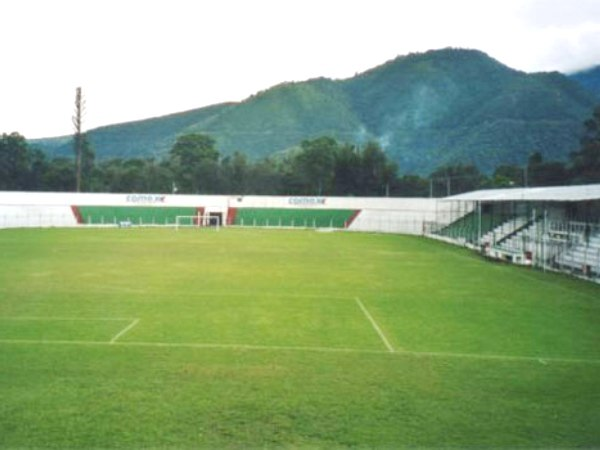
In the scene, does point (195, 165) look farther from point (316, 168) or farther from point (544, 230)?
point (544, 230)

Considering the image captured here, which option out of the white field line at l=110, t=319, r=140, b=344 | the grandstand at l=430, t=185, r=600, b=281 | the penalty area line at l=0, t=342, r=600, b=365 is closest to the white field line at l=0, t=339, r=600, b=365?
the penalty area line at l=0, t=342, r=600, b=365

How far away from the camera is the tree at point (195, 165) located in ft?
303

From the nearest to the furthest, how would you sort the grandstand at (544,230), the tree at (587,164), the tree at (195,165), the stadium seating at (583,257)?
the stadium seating at (583,257) < the grandstand at (544,230) < the tree at (587,164) < the tree at (195,165)

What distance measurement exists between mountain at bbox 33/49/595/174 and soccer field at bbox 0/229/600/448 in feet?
309

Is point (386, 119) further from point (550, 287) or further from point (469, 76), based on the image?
point (550, 287)

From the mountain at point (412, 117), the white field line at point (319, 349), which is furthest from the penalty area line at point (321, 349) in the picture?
the mountain at point (412, 117)

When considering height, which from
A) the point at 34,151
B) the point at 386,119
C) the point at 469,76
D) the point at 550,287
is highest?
the point at 469,76

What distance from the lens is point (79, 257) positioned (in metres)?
29.8

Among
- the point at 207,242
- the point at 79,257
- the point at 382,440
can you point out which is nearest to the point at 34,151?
the point at 207,242

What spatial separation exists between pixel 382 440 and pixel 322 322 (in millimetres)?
7332

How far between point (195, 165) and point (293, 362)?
93866 mm

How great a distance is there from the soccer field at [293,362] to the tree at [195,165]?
7035cm

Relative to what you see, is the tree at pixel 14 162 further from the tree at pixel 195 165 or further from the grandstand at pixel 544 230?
the grandstand at pixel 544 230

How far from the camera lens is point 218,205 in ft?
231
